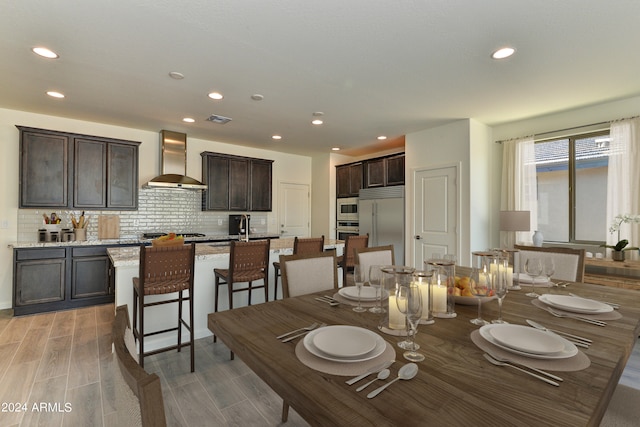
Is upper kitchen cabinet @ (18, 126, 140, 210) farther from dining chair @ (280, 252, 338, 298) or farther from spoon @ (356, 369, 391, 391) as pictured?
spoon @ (356, 369, 391, 391)

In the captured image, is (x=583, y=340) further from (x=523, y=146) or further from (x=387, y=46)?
(x=523, y=146)

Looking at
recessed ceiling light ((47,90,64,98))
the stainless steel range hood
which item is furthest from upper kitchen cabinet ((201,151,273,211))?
recessed ceiling light ((47,90,64,98))

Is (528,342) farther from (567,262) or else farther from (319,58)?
(319,58)

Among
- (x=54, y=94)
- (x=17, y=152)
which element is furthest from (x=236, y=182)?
(x=17, y=152)

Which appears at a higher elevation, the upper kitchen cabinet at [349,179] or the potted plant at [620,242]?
the upper kitchen cabinet at [349,179]

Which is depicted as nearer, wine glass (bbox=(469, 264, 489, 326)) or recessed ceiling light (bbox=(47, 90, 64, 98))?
wine glass (bbox=(469, 264, 489, 326))

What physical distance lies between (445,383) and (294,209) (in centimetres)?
600

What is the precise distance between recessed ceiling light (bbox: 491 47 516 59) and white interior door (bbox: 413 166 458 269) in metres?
2.00

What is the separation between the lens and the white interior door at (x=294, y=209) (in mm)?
6539

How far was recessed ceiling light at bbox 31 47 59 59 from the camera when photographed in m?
2.43

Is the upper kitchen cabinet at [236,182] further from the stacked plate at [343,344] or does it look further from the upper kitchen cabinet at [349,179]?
the stacked plate at [343,344]

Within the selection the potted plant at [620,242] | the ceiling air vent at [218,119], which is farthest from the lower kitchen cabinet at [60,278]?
the potted plant at [620,242]

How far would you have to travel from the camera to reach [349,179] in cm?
621

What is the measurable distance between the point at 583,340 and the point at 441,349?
54cm
